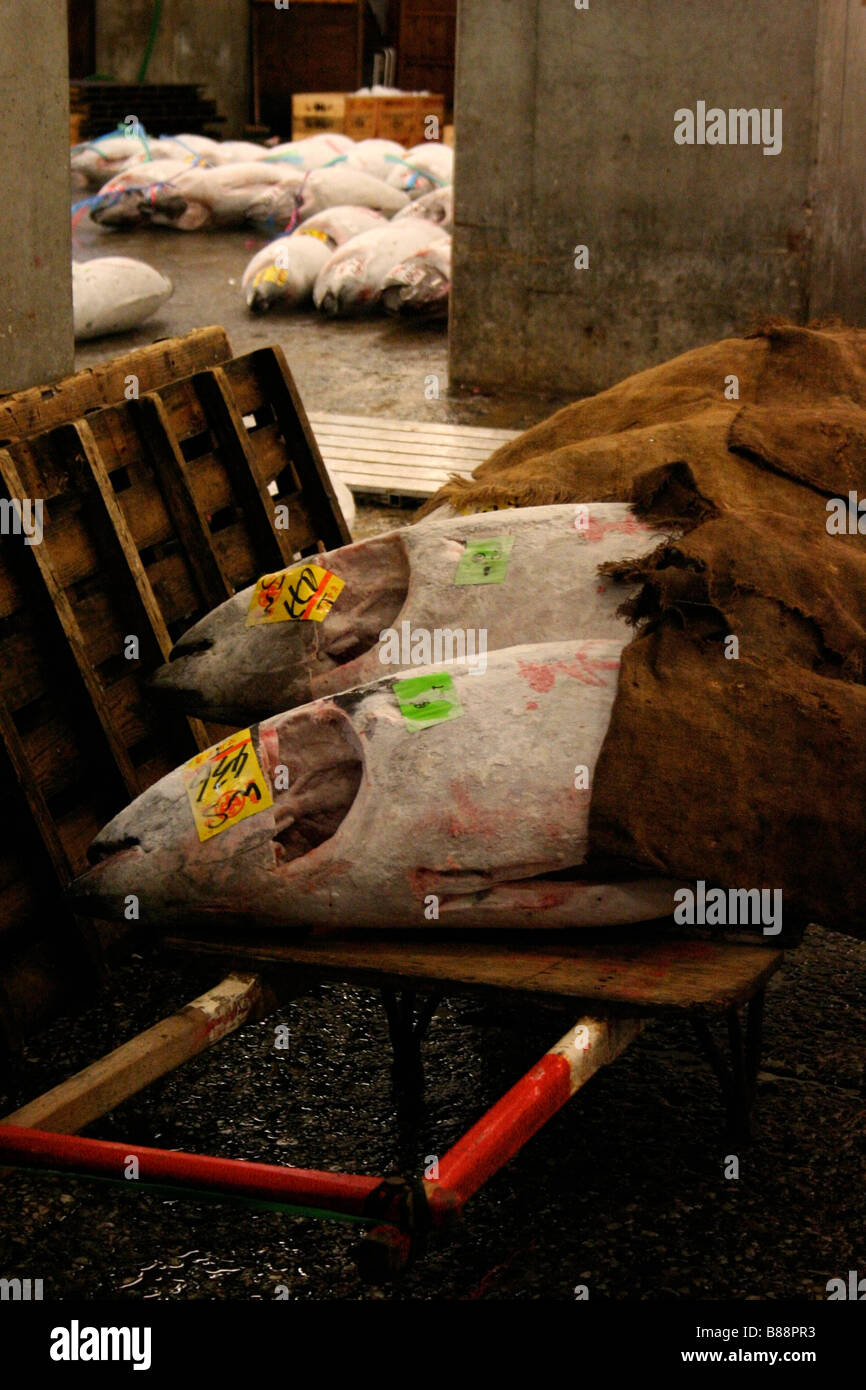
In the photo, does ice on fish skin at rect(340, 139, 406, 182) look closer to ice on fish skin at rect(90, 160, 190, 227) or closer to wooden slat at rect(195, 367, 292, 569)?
ice on fish skin at rect(90, 160, 190, 227)

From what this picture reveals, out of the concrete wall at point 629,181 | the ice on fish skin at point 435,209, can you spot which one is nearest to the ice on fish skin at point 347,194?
the ice on fish skin at point 435,209

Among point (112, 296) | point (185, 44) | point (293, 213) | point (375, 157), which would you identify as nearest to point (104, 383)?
point (112, 296)

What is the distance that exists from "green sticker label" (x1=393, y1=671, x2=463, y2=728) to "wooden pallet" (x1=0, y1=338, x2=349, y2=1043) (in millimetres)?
943

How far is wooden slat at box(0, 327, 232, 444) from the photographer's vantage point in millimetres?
3605

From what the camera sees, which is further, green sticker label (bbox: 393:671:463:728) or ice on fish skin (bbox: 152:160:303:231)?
ice on fish skin (bbox: 152:160:303:231)

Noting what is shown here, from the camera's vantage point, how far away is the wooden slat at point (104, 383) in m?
3.61

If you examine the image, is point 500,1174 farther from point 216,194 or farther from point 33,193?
point 216,194

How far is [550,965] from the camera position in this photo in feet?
7.93

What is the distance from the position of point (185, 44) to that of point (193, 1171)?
57.7ft

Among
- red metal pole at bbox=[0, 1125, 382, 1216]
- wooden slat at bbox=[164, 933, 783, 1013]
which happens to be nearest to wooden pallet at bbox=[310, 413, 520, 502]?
wooden slat at bbox=[164, 933, 783, 1013]

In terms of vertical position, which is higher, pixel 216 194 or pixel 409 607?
pixel 216 194

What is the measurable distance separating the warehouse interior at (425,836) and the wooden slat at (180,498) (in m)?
0.01

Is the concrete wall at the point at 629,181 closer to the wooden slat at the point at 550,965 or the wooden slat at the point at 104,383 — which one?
the wooden slat at the point at 104,383

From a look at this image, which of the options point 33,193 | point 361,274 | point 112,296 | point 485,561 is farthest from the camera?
point 361,274
